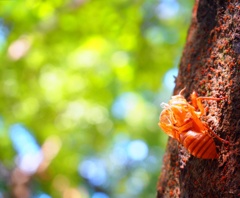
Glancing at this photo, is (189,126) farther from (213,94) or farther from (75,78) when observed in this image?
(75,78)

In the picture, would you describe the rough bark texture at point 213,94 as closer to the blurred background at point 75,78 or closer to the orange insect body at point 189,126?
the orange insect body at point 189,126

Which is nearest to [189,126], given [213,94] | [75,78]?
[213,94]

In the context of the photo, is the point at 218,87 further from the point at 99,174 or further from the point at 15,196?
the point at 99,174

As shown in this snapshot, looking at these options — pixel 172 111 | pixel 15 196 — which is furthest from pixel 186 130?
pixel 15 196

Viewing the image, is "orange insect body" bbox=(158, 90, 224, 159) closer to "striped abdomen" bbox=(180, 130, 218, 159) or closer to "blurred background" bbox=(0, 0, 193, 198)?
"striped abdomen" bbox=(180, 130, 218, 159)

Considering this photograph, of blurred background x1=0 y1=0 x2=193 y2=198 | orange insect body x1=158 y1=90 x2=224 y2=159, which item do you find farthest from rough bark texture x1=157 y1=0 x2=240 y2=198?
blurred background x1=0 y1=0 x2=193 y2=198

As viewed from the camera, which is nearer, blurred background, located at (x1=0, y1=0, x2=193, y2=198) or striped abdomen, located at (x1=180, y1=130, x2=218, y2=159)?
striped abdomen, located at (x1=180, y1=130, x2=218, y2=159)

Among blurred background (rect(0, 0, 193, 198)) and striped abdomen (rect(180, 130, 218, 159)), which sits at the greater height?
blurred background (rect(0, 0, 193, 198))

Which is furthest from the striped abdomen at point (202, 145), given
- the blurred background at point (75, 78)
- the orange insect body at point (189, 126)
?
the blurred background at point (75, 78)
